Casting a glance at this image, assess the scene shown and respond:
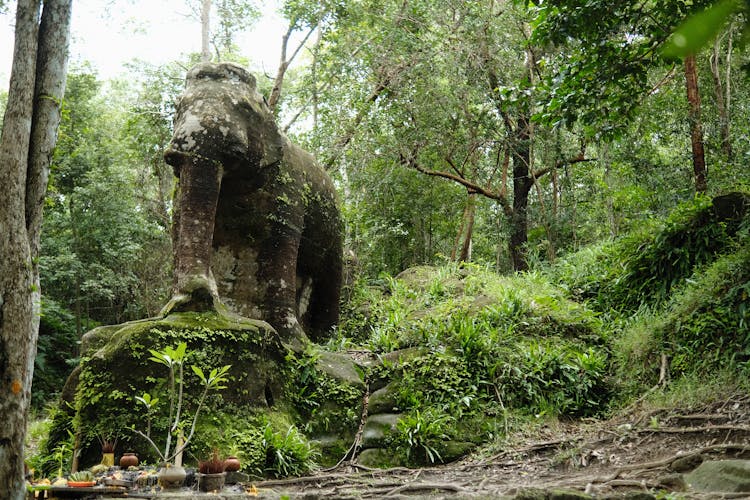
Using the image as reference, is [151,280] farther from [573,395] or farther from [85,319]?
[573,395]

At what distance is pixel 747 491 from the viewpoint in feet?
9.95

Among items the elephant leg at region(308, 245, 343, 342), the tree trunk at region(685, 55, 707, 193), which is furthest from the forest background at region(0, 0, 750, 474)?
the elephant leg at region(308, 245, 343, 342)

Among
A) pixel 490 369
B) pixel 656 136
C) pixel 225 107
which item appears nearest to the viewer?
pixel 225 107

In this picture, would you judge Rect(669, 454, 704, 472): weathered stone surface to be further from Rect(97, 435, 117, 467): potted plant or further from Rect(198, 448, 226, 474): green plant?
Rect(97, 435, 117, 467): potted plant

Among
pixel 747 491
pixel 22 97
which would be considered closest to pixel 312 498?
pixel 747 491

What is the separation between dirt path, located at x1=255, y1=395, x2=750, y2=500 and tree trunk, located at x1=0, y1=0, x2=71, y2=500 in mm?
1589

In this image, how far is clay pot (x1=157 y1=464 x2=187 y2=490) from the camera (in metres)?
3.59

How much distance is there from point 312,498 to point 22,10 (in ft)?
9.28

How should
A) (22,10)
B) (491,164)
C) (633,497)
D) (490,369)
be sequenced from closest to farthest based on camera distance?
(633,497) < (22,10) < (490,369) < (491,164)

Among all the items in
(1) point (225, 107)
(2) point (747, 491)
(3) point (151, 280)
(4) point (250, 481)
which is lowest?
(4) point (250, 481)

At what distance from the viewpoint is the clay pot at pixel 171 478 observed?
359 centimetres

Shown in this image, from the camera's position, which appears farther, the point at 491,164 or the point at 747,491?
the point at 491,164

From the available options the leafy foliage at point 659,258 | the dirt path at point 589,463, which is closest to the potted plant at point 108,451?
the dirt path at point 589,463

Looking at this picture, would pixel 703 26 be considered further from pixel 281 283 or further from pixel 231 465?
pixel 281 283
